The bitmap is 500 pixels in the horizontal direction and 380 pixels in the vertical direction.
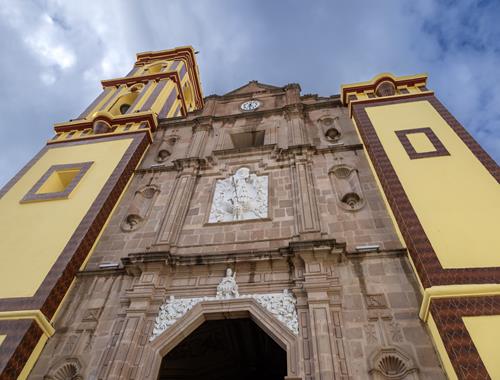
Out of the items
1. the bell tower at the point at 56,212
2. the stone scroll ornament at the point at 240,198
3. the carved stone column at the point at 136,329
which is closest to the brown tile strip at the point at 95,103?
the bell tower at the point at 56,212

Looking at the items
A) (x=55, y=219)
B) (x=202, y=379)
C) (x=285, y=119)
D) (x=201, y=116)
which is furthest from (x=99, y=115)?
Answer: (x=202, y=379)

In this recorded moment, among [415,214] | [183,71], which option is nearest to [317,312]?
[415,214]

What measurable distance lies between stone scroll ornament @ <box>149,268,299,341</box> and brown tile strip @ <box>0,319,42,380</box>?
93.4 inches

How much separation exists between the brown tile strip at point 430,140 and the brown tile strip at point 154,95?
11.7 metres

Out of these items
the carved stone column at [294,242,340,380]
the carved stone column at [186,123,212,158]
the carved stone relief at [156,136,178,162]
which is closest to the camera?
the carved stone column at [294,242,340,380]

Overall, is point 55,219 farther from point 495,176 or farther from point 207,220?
point 495,176

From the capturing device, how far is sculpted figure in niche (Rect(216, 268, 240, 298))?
833 cm

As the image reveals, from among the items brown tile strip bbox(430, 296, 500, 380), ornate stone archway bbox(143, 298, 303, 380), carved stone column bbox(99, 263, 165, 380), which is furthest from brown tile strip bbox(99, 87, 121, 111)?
brown tile strip bbox(430, 296, 500, 380)

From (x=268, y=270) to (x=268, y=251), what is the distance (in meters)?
0.43

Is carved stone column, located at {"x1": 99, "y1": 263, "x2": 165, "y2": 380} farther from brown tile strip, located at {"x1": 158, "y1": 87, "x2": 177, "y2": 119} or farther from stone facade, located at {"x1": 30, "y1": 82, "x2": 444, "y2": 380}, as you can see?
brown tile strip, located at {"x1": 158, "y1": 87, "x2": 177, "y2": 119}

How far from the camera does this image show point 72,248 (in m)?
9.64

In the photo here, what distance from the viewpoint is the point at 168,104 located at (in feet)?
66.7

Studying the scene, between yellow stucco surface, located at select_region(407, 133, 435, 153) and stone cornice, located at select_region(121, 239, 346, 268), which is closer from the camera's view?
stone cornice, located at select_region(121, 239, 346, 268)

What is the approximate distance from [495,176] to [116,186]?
10501 millimetres
